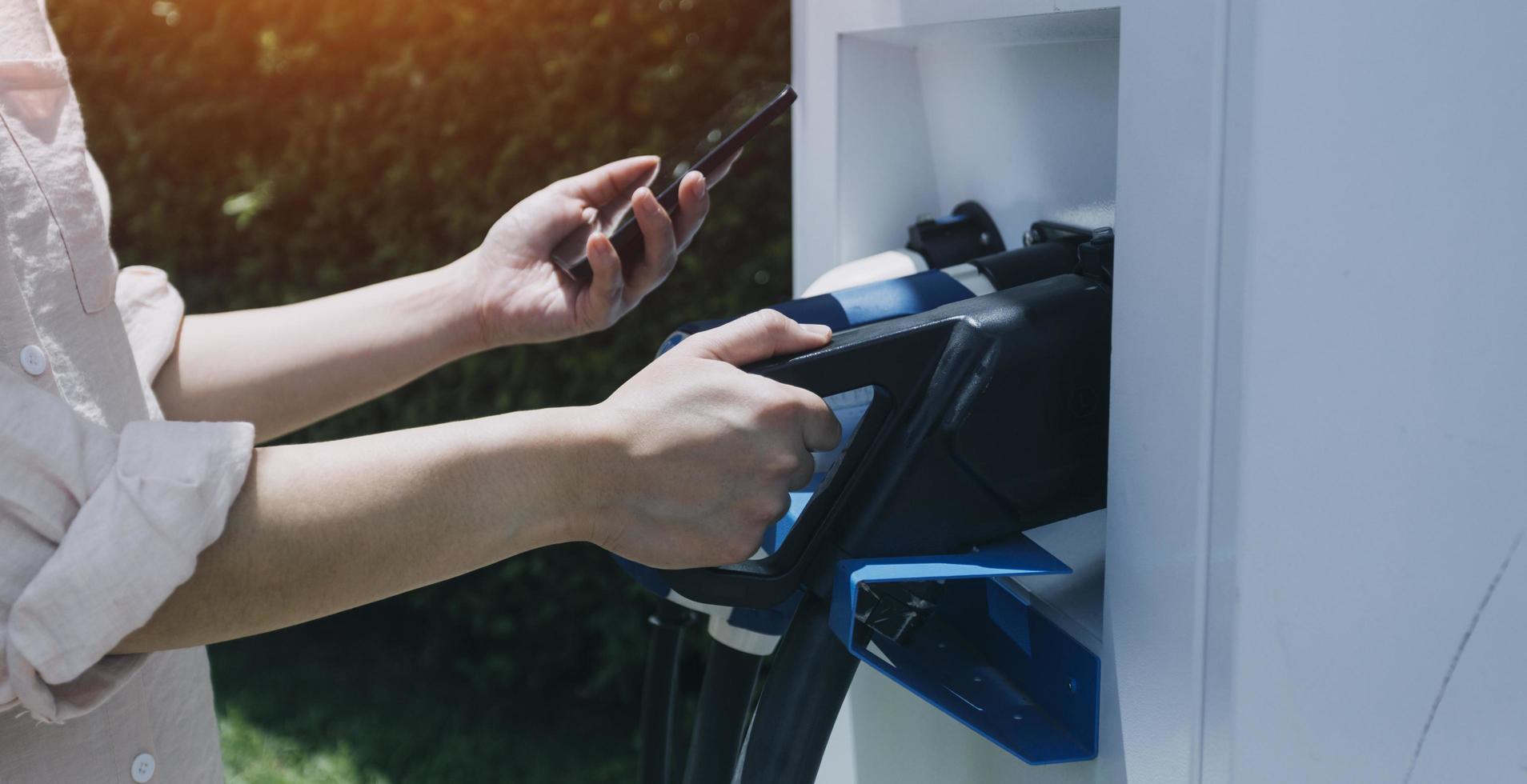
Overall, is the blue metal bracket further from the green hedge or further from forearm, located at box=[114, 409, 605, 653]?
the green hedge

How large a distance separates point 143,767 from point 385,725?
88.7 inches

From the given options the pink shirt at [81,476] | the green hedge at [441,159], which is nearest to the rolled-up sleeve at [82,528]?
the pink shirt at [81,476]

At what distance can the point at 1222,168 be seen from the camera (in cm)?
62

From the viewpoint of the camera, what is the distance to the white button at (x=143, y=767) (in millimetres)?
1000

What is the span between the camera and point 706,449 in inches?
31.1

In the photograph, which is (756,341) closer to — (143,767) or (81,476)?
(81,476)

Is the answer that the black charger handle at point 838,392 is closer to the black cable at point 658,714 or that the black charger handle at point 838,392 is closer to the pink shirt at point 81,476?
the pink shirt at point 81,476

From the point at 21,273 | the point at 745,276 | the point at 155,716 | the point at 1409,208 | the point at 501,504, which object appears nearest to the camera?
the point at 1409,208

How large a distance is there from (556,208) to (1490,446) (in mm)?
963

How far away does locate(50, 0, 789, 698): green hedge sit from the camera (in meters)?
2.83

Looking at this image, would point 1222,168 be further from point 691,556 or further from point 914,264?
point 914,264

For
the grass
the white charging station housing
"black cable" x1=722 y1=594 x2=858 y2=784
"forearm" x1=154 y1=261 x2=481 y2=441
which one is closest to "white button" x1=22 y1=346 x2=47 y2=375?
"forearm" x1=154 y1=261 x2=481 y2=441

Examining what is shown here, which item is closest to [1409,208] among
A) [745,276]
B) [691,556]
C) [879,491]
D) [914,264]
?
[879,491]

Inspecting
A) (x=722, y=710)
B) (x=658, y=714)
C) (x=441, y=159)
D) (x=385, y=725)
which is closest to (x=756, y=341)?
(x=722, y=710)
